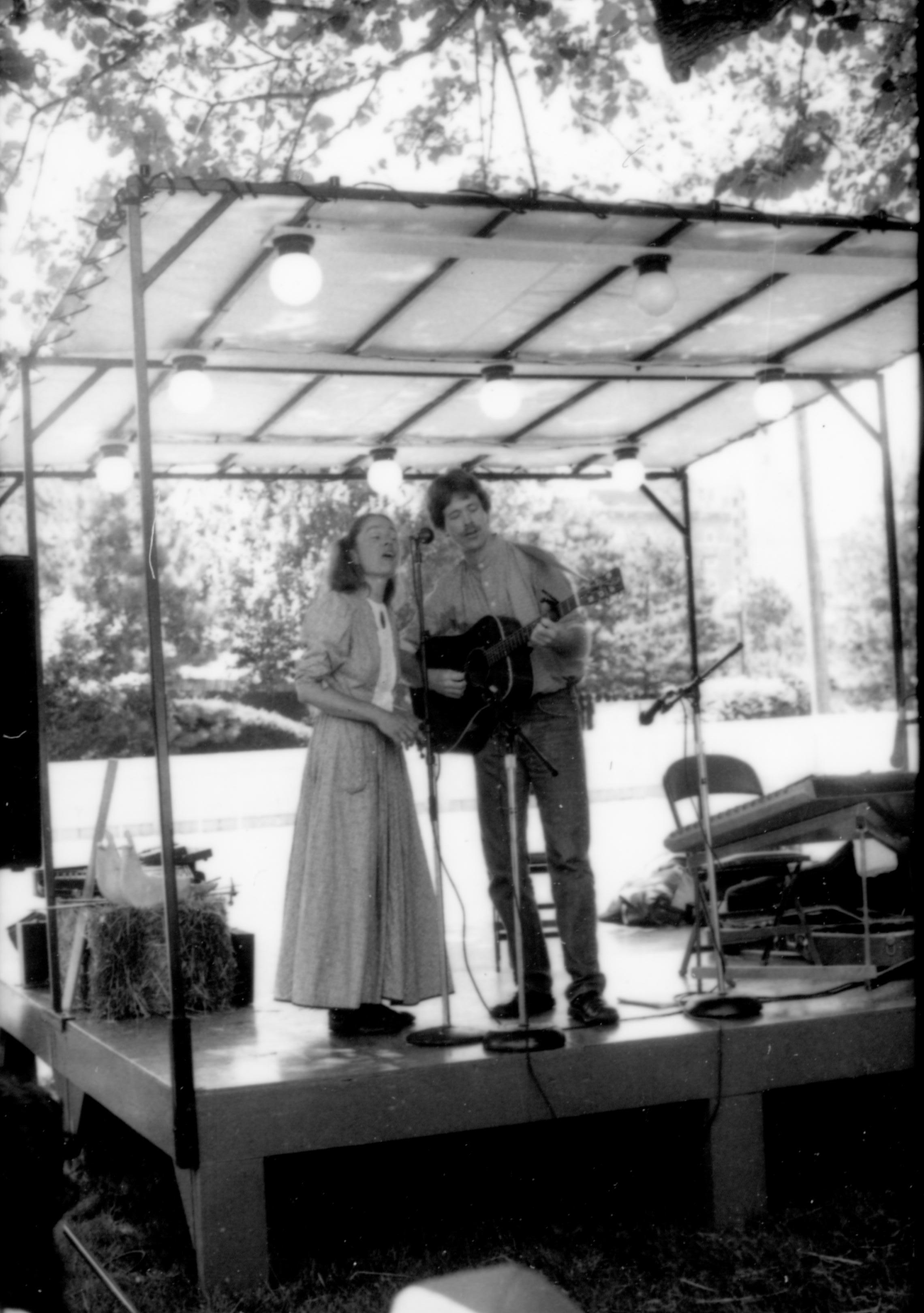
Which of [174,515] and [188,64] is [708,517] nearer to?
[174,515]

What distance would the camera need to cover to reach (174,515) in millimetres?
27062

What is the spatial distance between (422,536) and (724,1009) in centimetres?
183

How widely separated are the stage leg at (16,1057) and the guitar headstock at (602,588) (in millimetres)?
3722

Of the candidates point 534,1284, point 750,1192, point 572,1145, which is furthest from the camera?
point 572,1145

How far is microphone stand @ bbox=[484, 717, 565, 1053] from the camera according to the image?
4.36 meters

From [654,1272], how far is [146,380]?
2.92 metres

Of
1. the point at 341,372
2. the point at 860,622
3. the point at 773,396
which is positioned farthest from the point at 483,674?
the point at 860,622

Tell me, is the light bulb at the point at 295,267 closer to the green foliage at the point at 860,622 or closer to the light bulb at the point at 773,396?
the light bulb at the point at 773,396

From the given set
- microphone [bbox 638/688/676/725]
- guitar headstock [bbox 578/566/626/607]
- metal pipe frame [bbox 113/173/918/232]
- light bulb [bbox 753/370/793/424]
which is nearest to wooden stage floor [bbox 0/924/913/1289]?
microphone [bbox 638/688/676/725]

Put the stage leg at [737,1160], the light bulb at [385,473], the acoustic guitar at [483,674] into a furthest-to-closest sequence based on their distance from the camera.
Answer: the light bulb at [385,473]
the acoustic guitar at [483,674]
the stage leg at [737,1160]

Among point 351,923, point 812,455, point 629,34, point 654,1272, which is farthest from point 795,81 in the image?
point 812,455

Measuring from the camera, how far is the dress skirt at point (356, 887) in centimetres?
490

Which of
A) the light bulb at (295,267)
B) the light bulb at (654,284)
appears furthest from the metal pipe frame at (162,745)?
the light bulb at (654,284)

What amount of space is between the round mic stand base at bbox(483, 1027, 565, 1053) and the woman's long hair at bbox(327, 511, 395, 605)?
5.30 ft
